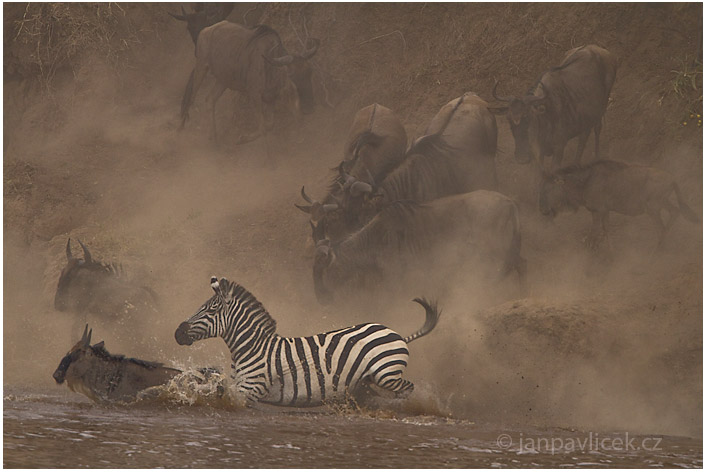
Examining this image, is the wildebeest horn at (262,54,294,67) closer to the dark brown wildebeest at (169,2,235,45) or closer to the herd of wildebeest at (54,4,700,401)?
the dark brown wildebeest at (169,2,235,45)

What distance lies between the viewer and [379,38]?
671 inches

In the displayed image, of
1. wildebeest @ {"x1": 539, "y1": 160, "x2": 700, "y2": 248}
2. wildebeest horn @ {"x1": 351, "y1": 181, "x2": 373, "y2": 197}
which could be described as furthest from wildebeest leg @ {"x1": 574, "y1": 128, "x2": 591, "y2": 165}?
wildebeest horn @ {"x1": 351, "y1": 181, "x2": 373, "y2": 197}

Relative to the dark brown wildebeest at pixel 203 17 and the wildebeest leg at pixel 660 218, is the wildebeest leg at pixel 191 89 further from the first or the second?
the wildebeest leg at pixel 660 218

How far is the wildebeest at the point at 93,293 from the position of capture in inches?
545

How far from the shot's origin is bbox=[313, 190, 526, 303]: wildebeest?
518 inches

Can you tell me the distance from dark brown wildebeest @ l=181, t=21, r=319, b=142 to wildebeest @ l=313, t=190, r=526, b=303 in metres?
3.80

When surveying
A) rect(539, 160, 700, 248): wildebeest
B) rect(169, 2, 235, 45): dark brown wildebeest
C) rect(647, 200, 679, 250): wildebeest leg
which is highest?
rect(169, 2, 235, 45): dark brown wildebeest

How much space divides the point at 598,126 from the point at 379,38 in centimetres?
428

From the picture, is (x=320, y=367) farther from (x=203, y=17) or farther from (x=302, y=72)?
(x=203, y=17)

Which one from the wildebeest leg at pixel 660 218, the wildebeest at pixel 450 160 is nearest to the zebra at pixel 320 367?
the wildebeest at pixel 450 160

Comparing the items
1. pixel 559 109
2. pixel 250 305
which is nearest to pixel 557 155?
pixel 559 109

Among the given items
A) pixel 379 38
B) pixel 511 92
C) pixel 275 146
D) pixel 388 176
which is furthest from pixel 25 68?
pixel 511 92

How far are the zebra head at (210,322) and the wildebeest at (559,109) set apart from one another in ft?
18.0

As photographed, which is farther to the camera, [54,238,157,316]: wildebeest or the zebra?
[54,238,157,316]: wildebeest
